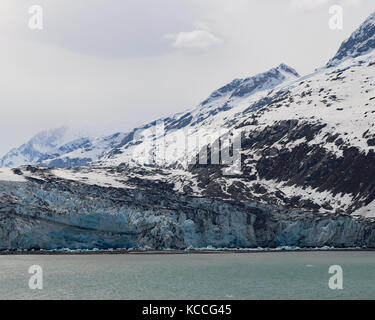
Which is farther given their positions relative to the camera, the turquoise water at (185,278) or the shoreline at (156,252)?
the shoreline at (156,252)

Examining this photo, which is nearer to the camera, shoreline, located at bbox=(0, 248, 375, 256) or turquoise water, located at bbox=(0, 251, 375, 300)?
turquoise water, located at bbox=(0, 251, 375, 300)

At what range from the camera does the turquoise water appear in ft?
301

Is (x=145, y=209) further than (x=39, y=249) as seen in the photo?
Yes

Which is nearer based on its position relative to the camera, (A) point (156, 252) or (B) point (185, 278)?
(B) point (185, 278)

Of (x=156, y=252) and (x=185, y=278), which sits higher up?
(x=185, y=278)

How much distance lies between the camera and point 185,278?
112 meters

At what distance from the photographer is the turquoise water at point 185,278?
91688 mm
